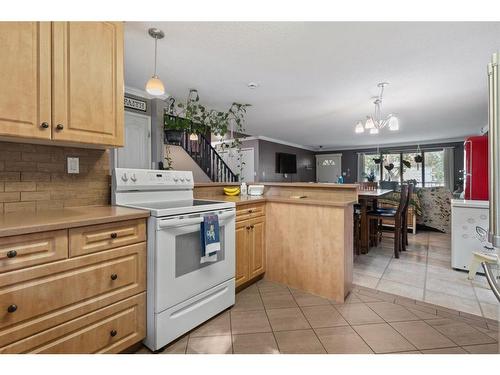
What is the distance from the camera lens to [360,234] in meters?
3.71

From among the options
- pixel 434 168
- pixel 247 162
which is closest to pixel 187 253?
pixel 247 162

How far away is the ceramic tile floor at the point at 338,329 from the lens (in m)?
1.61

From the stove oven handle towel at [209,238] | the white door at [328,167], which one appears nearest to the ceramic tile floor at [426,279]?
the stove oven handle towel at [209,238]

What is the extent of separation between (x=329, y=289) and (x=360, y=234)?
5.63 feet

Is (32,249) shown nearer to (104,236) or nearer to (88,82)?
(104,236)

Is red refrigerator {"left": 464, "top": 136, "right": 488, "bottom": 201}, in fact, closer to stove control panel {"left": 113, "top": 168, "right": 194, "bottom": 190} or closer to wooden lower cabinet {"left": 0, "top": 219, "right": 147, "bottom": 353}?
stove control panel {"left": 113, "top": 168, "right": 194, "bottom": 190}

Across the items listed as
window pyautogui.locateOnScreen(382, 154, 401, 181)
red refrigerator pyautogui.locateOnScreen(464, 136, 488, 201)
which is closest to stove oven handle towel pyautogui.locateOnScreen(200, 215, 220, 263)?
red refrigerator pyautogui.locateOnScreen(464, 136, 488, 201)

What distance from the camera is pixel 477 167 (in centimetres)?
304

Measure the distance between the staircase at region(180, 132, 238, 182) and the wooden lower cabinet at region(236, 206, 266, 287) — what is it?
3169mm

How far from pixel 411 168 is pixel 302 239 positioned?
7710mm

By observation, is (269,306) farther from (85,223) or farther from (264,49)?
(264,49)

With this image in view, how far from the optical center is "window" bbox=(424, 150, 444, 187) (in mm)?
7834

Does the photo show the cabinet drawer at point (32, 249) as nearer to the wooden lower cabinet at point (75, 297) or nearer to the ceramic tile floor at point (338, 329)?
the wooden lower cabinet at point (75, 297)
